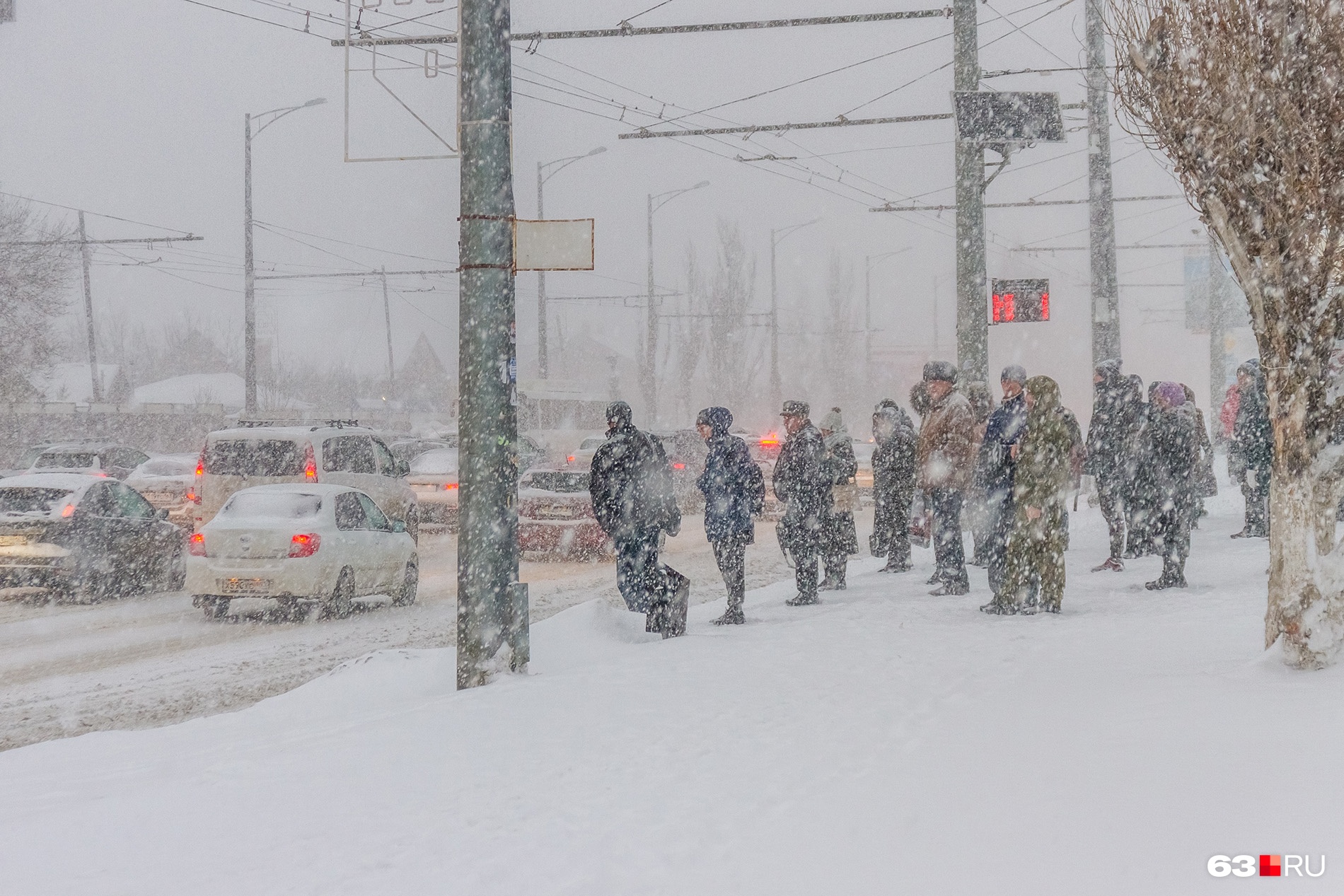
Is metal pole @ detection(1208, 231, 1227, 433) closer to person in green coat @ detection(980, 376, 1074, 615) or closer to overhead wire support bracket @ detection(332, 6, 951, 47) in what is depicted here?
overhead wire support bracket @ detection(332, 6, 951, 47)

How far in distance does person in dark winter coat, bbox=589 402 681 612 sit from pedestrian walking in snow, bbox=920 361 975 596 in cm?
273

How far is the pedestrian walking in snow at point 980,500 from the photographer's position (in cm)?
967

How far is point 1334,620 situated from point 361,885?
418 centimetres

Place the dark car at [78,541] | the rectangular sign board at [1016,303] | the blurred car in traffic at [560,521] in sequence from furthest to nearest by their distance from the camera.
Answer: the blurred car in traffic at [560,521] → the rectangular sign board at [1016,303] → the dark car at [78,541]

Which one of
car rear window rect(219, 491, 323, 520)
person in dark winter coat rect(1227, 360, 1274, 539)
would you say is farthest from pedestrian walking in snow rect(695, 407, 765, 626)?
person in dark winter coat rect(1227, 360, 1274, 539)

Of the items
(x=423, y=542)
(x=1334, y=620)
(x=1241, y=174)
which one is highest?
(x=1241, y=174)

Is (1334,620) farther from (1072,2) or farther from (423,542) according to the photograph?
(423,542)

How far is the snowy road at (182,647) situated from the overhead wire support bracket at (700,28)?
6178mm

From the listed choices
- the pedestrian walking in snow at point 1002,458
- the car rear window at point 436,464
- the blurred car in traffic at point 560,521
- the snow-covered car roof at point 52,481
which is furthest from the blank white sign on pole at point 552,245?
the car rear window at point 436,464

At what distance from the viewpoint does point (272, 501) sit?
468 inches

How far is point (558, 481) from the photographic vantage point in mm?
16281

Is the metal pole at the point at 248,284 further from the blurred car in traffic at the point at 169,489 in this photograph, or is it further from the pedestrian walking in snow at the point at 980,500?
the pedestrian walking in snow at the point at 980,500

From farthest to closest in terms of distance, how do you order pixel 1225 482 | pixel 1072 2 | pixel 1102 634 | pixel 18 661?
pixel 1225 482 → pixel 1072 2 → pixel 18 661 → pixel 1102 634

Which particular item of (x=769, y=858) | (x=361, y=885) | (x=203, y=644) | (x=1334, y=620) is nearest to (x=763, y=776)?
(x=769, y=858)
